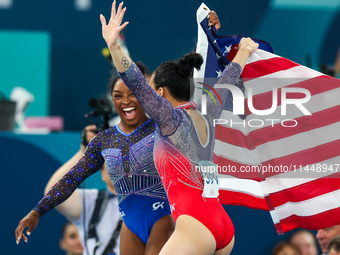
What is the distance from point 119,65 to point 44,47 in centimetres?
401

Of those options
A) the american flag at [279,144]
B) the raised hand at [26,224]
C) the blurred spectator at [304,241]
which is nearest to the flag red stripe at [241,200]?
the american flag at [279,144]

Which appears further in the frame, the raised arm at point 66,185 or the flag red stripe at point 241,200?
the flag red stripe at point 241,200

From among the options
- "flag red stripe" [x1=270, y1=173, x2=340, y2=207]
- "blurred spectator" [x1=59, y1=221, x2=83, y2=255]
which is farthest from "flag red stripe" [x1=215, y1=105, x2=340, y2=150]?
"blurred spectator" [x1=59, y1=221, x2=83, y2=255]

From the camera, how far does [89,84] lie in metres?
5.72

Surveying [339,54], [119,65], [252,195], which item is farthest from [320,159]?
[339,54]

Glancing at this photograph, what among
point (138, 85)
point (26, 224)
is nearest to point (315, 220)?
point (138, 85)

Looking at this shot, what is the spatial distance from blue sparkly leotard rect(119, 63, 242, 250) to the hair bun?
0.25m

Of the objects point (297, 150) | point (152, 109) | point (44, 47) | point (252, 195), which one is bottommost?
point (252, 195)

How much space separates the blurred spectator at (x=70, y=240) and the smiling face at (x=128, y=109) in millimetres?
1880

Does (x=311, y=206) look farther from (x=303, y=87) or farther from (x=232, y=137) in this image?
(x=303, y=87)

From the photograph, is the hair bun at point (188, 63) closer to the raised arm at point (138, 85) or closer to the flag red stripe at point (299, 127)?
the raised arm at point (138, 85)

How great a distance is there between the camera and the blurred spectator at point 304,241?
4016mm

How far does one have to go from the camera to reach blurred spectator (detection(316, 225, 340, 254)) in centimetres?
368

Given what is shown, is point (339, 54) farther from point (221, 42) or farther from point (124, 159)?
point (124, 159)
